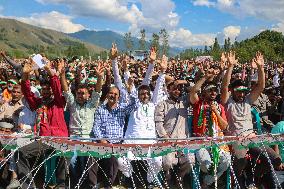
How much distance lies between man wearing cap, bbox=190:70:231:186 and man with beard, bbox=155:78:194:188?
0.27 m

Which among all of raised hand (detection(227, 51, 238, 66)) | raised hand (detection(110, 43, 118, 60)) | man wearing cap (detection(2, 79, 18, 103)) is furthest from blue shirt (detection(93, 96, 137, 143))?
raised hand (detection(227, 51, 238, 66))

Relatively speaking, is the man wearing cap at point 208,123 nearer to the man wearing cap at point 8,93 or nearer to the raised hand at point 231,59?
the raised hand at point 231,59

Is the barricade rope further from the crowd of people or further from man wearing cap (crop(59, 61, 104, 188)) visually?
man wearing cap (crop(59, 61, 104, 188))

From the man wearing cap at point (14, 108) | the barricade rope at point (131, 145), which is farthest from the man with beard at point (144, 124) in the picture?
the man wearing cap at point (14, 108)

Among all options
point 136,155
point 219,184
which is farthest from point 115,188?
point 219,184

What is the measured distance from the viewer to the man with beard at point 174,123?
25.3ft

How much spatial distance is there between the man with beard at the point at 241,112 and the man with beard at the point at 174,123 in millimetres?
881

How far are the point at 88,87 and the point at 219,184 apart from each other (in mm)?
3405

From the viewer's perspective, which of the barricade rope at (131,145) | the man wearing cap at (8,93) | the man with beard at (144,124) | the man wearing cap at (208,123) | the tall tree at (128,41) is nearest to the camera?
the barricade rope at (131,145)

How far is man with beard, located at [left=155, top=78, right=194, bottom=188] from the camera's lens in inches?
304

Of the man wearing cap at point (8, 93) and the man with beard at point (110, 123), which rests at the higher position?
the man wearing cap at point (8, 93)

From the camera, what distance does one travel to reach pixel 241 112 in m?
7.63

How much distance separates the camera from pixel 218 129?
7480 millimetres

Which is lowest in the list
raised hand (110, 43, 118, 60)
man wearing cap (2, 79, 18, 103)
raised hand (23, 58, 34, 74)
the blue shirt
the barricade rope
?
the barricade rope
